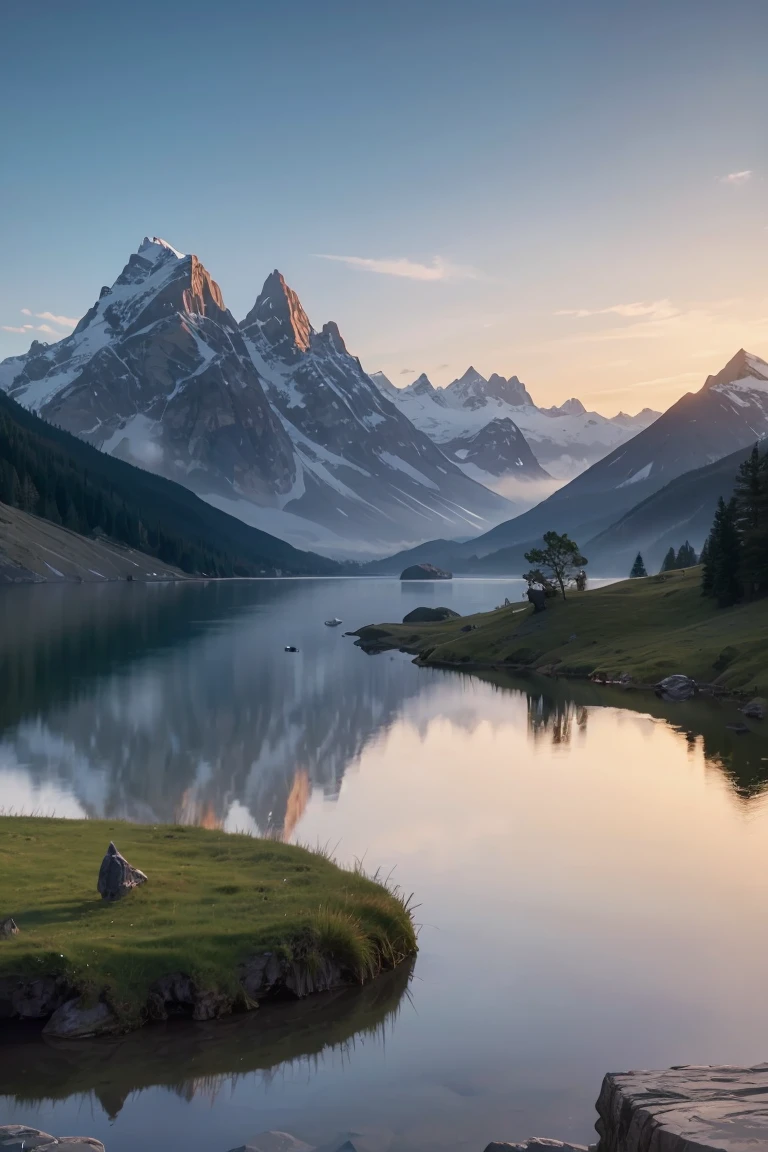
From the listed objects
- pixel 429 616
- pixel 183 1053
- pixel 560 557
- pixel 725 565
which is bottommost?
pixel 183 1053

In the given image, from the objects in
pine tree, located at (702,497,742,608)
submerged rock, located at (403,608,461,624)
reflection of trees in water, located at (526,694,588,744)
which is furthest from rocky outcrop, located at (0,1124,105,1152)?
submerged rock, located at (403,608,461,624)

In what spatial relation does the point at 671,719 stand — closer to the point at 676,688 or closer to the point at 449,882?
the point at 676,688

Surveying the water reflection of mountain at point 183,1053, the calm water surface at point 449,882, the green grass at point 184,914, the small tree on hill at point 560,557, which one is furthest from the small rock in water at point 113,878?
the small tree on hill at point 560,557

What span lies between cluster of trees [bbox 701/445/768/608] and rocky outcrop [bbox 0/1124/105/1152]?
99.7 metres

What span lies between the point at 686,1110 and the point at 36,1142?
30.3 feet

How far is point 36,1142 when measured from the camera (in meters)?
14.6

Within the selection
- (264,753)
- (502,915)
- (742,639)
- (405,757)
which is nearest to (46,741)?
(264,753)

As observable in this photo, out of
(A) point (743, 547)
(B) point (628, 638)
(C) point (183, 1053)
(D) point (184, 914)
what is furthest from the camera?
(B) point (628, 638)

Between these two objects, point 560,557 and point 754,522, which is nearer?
point 754,522

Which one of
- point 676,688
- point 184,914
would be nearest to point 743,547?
point 676,688

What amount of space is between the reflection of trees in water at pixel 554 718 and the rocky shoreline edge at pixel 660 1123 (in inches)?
1947

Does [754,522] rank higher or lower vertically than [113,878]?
higher

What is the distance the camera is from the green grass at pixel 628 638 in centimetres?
8919

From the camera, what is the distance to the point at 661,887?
107ft
